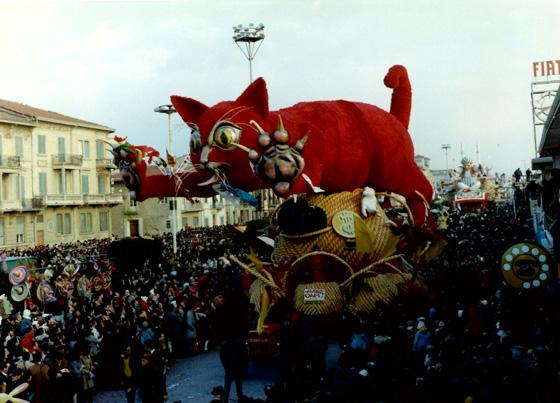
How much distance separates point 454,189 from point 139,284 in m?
34.8

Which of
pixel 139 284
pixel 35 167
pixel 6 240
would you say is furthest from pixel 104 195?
pixel 139 284

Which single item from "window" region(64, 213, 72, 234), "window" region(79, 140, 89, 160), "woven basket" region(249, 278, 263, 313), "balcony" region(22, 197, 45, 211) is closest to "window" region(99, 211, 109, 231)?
"window" region(64, 213, 72, 234)

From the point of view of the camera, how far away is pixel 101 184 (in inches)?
2041

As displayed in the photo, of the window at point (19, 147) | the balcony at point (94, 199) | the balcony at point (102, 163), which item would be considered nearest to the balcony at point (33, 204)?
the window at point (19, 147)

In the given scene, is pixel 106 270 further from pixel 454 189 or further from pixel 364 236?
pixel 454 189

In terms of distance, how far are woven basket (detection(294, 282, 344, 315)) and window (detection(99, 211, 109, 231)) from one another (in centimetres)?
4066

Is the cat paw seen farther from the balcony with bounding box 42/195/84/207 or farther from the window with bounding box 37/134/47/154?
the window with bounding box 37/134/47/154

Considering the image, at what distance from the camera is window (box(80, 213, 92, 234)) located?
49531mm

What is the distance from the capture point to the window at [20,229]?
4309 cm

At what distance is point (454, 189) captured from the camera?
163 ft

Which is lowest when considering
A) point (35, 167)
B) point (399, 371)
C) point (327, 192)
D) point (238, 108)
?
point (399, 371)

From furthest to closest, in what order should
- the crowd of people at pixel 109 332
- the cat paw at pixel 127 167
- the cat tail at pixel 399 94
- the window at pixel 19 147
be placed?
the window at pixel 19 147 < the cat tail at pixel 399 94 < the cat paw at pixel 127 167 < the crowd of people at pixel 109 332

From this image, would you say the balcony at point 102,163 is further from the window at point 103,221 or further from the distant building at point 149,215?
the window at point 103,221

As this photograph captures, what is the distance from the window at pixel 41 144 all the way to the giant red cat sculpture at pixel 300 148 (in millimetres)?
35769
